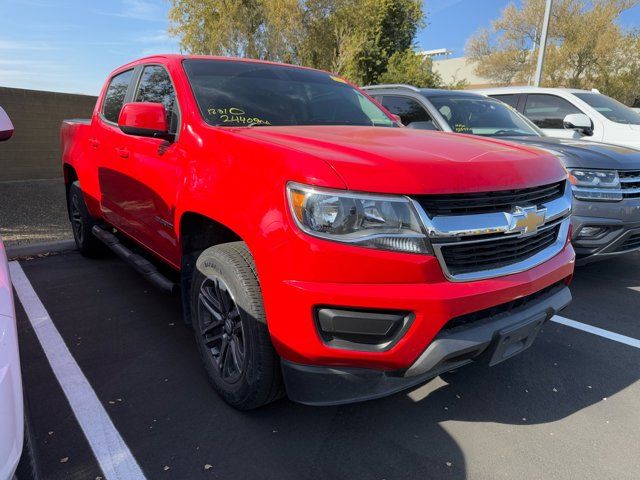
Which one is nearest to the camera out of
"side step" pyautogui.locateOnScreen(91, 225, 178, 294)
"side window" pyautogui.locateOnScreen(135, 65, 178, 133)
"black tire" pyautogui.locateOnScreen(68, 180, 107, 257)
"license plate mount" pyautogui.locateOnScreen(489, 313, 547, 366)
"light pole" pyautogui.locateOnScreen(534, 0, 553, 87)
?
"license plate mount" pyautogui.locateOnScreen(489, 313, 547, 366)

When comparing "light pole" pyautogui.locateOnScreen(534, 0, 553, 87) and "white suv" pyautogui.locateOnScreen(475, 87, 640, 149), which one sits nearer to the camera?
"white suv" pyautogui.locateOnScreen(475, 87, 640, 149)

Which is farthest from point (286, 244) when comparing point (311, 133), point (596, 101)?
point (596, 101)

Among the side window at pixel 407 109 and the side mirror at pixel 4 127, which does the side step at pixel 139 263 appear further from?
the side window at pixel 407 109

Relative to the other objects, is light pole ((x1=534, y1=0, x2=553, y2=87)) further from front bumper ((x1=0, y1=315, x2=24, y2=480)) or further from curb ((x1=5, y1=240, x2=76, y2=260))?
front bumper ((x1=0, y1=315, x2=24, y2=480))

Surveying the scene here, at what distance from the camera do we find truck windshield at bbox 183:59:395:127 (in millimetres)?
2896

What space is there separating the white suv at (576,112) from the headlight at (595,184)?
231cm

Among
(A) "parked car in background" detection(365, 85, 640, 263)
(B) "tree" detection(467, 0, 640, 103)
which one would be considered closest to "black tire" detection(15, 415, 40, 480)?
(A) "parked car in background" detection(365, 85, 640, 263)

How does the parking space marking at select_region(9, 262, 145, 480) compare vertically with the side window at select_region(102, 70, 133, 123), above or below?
below

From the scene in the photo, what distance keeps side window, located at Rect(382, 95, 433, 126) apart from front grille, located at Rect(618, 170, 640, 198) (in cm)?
206

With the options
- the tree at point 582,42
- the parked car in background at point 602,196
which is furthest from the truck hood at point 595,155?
the tree at point 582,42

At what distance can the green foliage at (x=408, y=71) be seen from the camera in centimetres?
2231

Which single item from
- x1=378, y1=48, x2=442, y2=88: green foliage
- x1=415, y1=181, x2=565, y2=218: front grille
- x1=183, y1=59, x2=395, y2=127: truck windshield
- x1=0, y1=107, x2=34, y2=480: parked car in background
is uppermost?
x1=378, y1=48, x2=442, y2=88: green foliage

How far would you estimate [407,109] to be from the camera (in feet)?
19.1

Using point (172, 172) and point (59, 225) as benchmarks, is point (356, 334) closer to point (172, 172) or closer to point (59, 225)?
point (172, 172)
